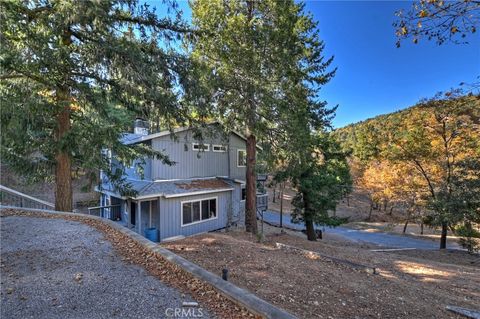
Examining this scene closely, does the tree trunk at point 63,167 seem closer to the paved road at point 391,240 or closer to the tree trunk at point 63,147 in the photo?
the tree trunk at point 63,147

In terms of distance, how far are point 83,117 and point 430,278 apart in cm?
1113

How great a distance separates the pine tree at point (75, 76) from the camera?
18.9 feet

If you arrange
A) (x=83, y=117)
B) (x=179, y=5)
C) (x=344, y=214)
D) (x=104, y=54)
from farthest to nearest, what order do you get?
(x=344, y=214), (x=83, y=117), (x=179, y=5), (x=104, y=54)

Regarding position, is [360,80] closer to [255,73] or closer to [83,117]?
[255,73]

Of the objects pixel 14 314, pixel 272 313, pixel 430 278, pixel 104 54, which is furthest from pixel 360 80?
pixel 14 314

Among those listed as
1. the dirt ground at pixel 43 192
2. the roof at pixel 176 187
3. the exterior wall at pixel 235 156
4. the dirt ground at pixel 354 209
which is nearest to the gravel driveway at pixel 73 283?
the roof at pixel 176 187

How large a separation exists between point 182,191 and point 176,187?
0.46 m

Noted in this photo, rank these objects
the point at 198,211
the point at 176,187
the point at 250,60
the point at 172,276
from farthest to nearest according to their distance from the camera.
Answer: the point at 198,211
the point at 176,187
the point at 250,60
the point at 172,276

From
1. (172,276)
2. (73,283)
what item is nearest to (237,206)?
(172,276)

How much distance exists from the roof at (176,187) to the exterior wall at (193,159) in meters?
0.37

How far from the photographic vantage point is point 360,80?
53.8 ft

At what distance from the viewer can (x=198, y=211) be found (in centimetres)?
1351

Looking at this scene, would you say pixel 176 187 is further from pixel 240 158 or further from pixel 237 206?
pixel 240 158

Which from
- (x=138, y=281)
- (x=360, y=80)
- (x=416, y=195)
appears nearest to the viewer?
(x=138, y=281)
